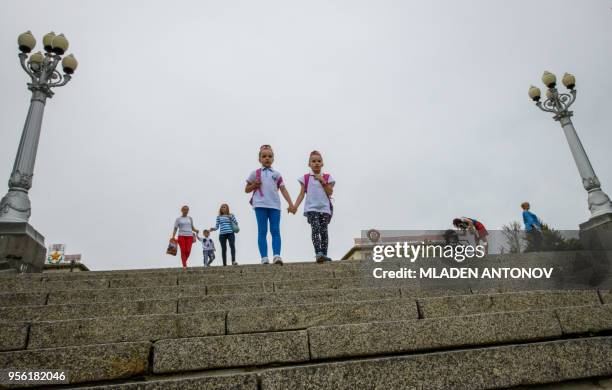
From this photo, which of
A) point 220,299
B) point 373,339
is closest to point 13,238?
point 220,299

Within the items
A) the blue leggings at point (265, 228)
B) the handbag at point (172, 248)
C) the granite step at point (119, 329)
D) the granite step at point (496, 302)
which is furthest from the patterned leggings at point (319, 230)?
the handbag at point (172, 248)

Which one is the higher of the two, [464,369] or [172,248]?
[172,248]

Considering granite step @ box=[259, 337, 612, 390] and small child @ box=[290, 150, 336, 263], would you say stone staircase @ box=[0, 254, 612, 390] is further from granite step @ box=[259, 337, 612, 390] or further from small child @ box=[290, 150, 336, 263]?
small child @ box=[290, 150, 336, 263]

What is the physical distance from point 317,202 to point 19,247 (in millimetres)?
5291

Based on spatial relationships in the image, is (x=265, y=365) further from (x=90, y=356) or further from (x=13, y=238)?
(x=13, y=238)

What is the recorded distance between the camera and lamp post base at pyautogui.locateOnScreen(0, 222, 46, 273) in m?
6.41

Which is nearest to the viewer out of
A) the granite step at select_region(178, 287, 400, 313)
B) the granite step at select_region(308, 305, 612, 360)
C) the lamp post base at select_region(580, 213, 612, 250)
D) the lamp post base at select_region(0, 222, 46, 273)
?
the granite step at select_region(308, 305, 612, 360)

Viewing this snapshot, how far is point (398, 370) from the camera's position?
6.66 ft

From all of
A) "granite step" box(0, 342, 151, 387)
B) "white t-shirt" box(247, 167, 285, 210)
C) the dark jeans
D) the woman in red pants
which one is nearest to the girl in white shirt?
the woman in red pants

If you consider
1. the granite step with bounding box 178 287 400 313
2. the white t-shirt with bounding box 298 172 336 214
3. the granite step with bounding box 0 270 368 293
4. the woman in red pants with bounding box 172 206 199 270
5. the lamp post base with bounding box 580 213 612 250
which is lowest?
the granite step with bounding box 178 287 400 313

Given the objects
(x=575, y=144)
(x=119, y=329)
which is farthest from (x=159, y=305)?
(x=575, y=144)

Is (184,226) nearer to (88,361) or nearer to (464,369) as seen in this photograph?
(88,361)

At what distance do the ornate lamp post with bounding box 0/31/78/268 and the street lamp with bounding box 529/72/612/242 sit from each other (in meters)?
11.9

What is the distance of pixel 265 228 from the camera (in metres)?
6.21
